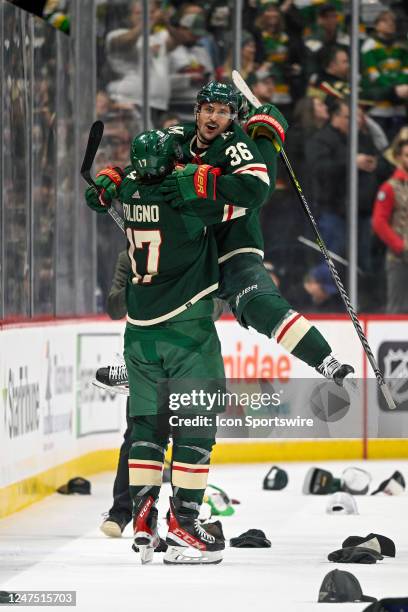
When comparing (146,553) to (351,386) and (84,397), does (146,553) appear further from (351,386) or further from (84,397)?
(84,397)

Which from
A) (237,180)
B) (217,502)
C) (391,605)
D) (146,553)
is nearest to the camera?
(391,605)

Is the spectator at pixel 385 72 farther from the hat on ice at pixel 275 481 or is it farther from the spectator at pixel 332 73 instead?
the hat on ice at pixel 275 481

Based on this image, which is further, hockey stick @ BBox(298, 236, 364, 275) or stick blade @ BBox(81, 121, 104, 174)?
hockey stick @ BBox(298, 236, 364, 275)

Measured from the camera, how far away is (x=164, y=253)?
4.48m

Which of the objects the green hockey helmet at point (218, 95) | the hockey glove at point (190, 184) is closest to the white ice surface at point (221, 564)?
the hockey glove at point (190, 184)

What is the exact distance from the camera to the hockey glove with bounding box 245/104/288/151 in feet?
14.8

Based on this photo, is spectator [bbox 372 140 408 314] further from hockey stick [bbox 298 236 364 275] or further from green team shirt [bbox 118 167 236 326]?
green team shirt [bbox 118 167 236 326]

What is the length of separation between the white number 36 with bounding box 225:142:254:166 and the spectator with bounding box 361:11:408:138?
5.33 meters

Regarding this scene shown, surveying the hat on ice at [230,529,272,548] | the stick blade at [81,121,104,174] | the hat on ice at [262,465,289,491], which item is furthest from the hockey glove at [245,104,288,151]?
the hat on ice at [262,465,289,491]

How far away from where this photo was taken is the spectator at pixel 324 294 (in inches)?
363

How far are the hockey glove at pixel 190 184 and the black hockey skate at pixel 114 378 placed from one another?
741 millimetres

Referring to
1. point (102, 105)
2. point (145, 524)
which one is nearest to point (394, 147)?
point (102, 105)

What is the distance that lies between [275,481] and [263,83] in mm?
3148

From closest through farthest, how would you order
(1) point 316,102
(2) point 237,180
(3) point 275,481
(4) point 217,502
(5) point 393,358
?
(2) point 237,180, (4) point 217,502, (3) point 275,481, (5) point 393,358, (1) point 316,102
